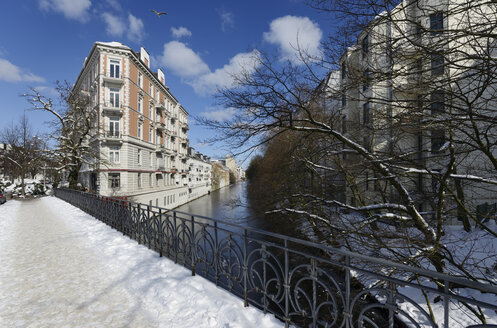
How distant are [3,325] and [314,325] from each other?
12.4ft

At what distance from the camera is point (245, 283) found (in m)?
3.12

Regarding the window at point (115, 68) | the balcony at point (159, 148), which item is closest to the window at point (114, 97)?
the window at point (115, 68)

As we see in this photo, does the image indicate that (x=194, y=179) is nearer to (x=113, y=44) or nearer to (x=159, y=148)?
(x=159, y=148)

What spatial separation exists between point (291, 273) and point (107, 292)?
9.60 ft

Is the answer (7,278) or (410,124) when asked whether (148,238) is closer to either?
(7,278)

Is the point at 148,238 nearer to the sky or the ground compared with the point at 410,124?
nearer to the ground

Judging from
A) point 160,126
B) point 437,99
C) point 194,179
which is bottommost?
point 194,179

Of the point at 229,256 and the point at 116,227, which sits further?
the point at 116,227

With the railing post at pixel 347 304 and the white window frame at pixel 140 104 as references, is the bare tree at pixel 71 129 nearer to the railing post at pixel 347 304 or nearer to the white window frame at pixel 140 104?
the white window frame at pixel 140 104

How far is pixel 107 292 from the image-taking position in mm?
3471

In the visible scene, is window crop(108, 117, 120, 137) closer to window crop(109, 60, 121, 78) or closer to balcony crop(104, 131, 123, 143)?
balcony crop(104, 131, 123, 143)

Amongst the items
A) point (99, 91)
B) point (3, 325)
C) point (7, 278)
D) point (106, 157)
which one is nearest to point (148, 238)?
point (7, 278)

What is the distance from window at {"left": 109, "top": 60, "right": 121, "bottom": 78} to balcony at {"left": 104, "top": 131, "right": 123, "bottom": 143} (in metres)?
5.64

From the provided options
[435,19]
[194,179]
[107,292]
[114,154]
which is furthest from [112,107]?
[194,179]
